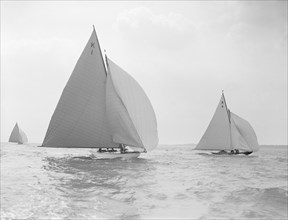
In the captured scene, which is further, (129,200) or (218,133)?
(218,133)

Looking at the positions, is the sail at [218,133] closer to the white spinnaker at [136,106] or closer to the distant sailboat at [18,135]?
the white spinnaker at [136,106]

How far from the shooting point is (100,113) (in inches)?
1489

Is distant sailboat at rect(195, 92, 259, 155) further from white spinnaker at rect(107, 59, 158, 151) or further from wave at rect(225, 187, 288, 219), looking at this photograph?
wave at rect(225, 187, 288, 219)

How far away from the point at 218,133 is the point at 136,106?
25.6 meters

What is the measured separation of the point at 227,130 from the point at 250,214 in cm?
4870

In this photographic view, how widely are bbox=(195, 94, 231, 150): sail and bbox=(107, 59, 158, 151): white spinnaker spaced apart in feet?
71.0

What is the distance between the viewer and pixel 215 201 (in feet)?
46.4

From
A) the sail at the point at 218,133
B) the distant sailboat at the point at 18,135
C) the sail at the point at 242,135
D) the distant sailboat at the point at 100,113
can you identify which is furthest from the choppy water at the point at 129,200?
the distant sailboat at the point at 18,135

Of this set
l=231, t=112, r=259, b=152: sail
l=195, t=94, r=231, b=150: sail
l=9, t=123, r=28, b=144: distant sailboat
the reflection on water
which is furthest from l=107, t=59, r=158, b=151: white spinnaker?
l=9, t=123, r=28, b=144: distant sailboat

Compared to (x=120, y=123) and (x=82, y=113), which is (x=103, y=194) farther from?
(x=82, y=113)

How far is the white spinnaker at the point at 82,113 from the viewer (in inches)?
1451

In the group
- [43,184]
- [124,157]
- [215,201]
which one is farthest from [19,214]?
[124,157]

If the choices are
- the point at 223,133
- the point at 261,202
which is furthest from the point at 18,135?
the point at 261,202

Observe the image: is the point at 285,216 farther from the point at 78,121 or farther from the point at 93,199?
the point at 78,121
